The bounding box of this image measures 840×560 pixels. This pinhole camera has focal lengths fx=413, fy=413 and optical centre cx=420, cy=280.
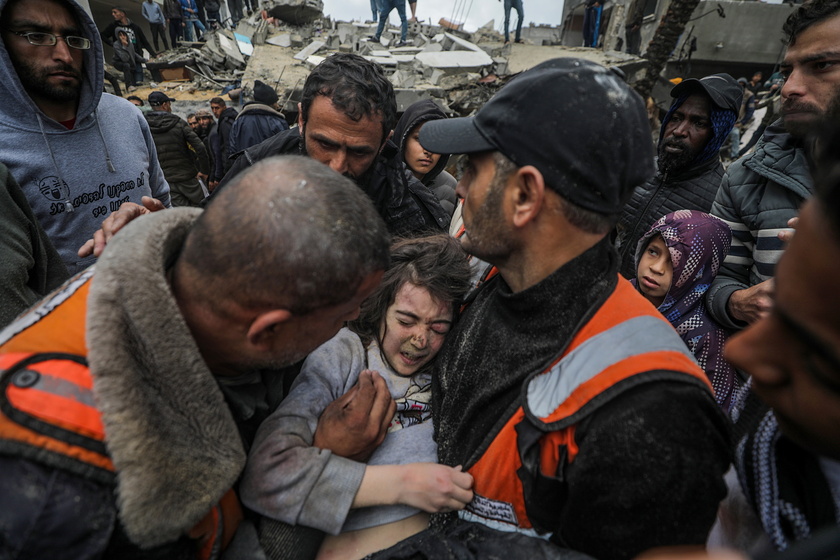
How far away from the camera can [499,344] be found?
1.65 m

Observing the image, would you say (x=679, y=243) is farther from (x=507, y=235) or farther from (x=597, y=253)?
(x=507, y=235)

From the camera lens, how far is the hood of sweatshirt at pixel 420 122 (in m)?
4.40

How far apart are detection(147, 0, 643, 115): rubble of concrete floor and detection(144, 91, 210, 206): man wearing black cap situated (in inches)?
181

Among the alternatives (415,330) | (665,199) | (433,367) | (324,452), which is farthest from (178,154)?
(665,199)

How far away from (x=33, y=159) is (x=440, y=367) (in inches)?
104

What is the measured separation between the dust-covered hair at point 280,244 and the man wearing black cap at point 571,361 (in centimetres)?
58

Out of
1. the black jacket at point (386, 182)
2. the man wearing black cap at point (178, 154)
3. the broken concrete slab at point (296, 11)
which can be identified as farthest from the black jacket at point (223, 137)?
the broken concrete slab at point (296, 11)

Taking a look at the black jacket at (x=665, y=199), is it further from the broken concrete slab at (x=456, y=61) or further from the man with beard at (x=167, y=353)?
the broken concrete slab at (x=456, y=61)

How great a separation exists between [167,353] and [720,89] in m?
4.12

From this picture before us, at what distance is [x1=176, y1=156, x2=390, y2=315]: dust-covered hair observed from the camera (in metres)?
1.12

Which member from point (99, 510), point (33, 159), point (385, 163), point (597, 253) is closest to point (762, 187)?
point (597, 253)

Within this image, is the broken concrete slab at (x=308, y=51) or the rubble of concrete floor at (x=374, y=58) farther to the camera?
the broken concrete slab at (x=308, y=51)

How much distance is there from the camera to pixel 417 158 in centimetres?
440

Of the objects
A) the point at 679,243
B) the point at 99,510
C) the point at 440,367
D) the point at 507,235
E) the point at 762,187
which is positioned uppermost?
the point at 507,235
